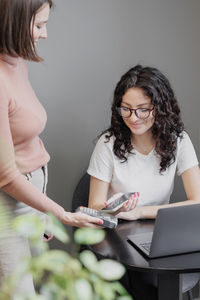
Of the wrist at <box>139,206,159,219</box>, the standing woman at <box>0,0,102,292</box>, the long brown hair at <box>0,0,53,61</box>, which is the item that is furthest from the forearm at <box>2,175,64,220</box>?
the wrist at <box>139,206,159,219</box>

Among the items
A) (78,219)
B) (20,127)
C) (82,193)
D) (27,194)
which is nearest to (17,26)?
(20,127)

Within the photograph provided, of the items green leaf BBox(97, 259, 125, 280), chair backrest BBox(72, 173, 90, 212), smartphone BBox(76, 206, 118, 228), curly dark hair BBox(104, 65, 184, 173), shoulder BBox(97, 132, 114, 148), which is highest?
green leaf BBox(97, 259, 125, 280)

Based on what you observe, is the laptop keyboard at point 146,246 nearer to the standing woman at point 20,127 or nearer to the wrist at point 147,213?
the standing woman at point 20,127

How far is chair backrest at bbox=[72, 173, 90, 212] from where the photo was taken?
7.16ft

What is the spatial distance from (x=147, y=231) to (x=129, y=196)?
156 mm

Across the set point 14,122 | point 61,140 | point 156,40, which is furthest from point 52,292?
point 156,40

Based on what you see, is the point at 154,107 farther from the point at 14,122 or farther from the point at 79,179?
the point at 14,122

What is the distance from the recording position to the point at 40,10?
1.34 metres

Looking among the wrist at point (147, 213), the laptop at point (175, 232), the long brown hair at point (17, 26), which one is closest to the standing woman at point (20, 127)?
the long brown hair at point (17, 26)

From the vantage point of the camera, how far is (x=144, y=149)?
80.0 inches

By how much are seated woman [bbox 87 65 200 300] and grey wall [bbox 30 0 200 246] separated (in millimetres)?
251

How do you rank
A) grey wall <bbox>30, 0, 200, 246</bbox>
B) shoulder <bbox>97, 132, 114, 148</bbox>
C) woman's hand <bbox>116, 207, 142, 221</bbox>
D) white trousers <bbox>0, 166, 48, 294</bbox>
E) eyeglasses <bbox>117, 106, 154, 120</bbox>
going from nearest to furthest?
1. white trousers <bbox>0, 166, 48, 294</bbox>
2. woman's hand <bbox>116, 207, 142, 221</bbox>
3. eyeglasses <bbox>117, 106, 154, 120</bbox>
4. shoulder <bbox>97, 132, 114, 148</bbox>
5. grey wall <bbox>30, 0, 200, 246</bbox>

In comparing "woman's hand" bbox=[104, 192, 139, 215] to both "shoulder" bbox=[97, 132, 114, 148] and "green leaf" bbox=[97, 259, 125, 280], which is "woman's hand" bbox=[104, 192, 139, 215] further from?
"green leaf" bbox=[97, 259, 125, 280]

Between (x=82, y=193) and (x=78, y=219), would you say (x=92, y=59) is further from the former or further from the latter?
(x=78, y=219)
